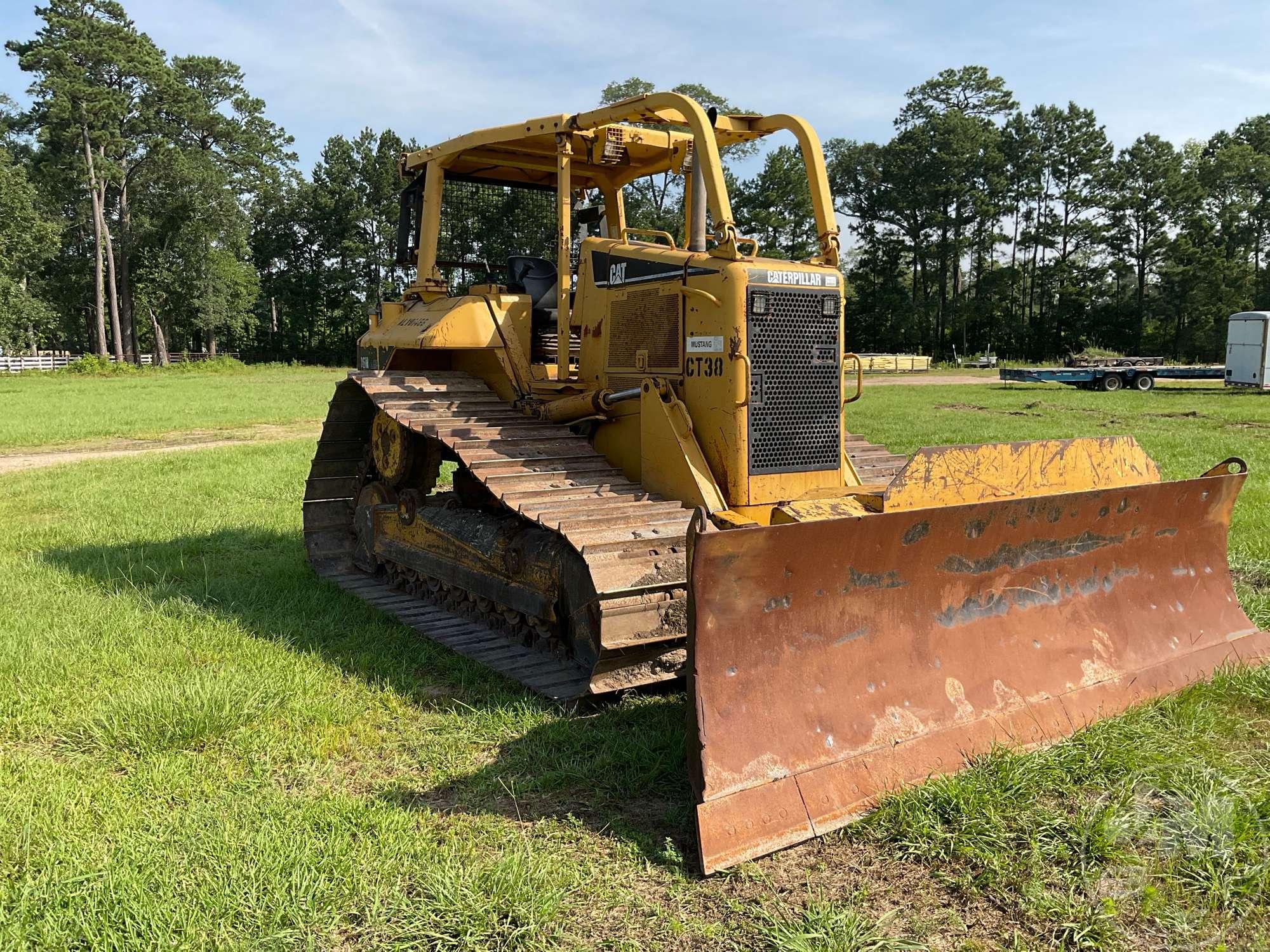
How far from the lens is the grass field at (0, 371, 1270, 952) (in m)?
2.83

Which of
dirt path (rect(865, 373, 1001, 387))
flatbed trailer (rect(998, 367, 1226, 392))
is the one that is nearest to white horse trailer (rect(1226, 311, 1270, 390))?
flatbed trailer (rect(998, 367, 1226, 392))

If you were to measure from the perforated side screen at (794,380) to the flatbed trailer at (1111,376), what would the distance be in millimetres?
30478

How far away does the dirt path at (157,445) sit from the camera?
13867mm

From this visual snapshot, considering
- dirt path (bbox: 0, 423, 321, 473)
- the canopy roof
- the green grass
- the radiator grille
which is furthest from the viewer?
the green grass

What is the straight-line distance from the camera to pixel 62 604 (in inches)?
240

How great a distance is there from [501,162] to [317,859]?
197 inches

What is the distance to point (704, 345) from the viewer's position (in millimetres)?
5148

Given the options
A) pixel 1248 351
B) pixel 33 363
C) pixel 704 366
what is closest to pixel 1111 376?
pixel 1248 351

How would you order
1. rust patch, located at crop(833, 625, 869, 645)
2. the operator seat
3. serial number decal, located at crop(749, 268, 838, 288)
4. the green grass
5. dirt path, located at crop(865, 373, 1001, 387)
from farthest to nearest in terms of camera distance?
dirt path, located at crop(865, 373, 1001, 387) → the green grass → the operator seat → serial number decal, located at crop(749, 268, 838, 288) → rust patch, located at crop(833, 625, 869, 645)

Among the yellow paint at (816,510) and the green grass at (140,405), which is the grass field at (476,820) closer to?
the yellow paint at (816,510)

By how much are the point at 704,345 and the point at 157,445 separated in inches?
536

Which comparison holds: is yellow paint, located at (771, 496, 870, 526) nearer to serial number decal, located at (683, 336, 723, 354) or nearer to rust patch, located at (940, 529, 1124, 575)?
rust patch, located at (940, 529, 1124, 575)

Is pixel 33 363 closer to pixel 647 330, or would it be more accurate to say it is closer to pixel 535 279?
pixel 535 279

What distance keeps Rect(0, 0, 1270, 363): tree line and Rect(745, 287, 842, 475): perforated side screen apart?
44.6 meters
